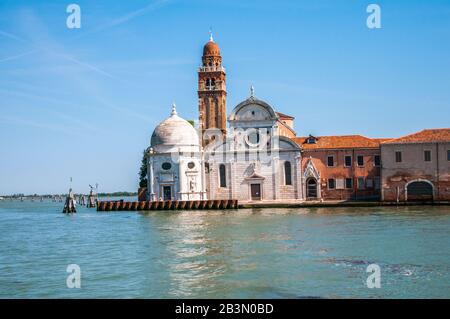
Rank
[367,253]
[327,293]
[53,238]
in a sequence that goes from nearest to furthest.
A: [327,293] < [367,253] < [53,238]

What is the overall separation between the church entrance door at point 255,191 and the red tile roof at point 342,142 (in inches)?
174

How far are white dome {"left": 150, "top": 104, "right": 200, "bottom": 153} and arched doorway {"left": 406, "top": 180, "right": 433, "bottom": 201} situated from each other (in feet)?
50.8

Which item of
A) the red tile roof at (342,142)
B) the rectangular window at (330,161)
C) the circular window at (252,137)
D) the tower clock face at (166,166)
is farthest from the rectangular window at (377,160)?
the tower clock face at (166,166)

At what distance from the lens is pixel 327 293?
13.8 metres

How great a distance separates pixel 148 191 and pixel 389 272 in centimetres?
3417

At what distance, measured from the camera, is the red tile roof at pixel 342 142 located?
151 feet

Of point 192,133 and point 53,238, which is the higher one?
point 192,133

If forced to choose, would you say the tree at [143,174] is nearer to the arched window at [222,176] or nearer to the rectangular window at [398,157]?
the arched window at [222,176]

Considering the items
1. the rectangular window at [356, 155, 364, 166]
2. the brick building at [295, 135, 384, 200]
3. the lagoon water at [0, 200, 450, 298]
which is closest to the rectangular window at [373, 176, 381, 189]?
the brick building at [295, 135, 384, 200]

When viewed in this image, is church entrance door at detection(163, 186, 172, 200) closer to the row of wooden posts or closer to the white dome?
the row of wooden posts

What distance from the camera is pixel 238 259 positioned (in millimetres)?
18984
